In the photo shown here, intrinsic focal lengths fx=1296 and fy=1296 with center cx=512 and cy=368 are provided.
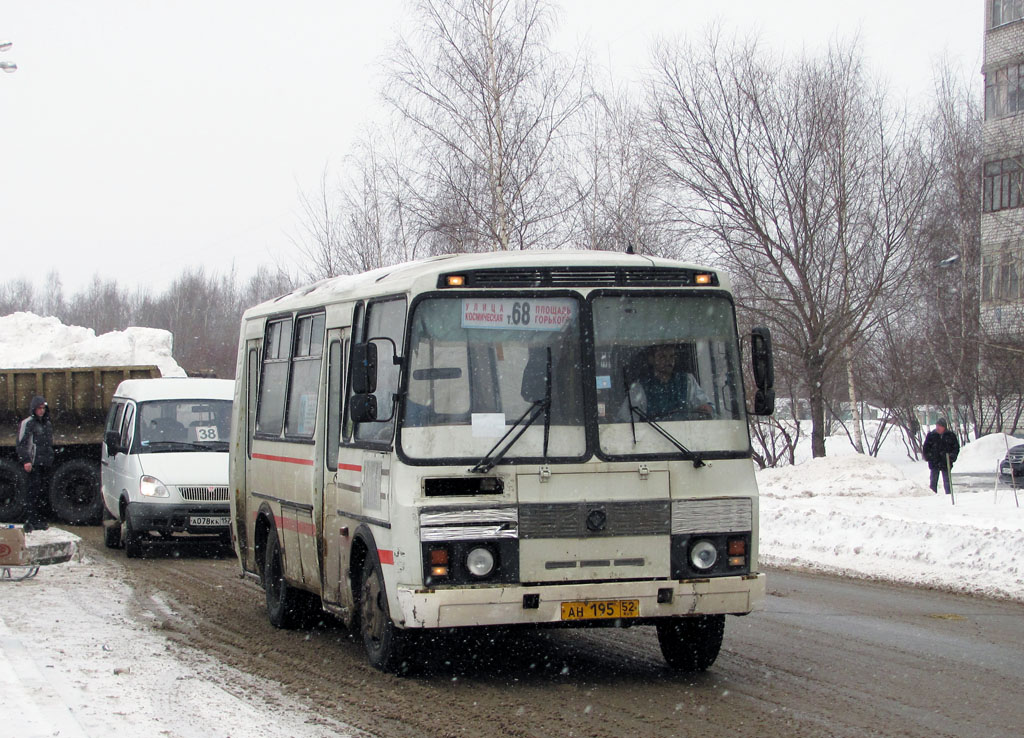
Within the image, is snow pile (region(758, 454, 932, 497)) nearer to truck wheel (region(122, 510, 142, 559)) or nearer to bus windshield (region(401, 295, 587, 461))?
truck wheel (region(122, 510, 142, 559))

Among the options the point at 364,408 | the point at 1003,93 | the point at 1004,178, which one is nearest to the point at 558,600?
the point at 364,408

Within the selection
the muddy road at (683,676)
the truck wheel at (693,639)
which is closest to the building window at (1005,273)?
the muddy road at (683,676)

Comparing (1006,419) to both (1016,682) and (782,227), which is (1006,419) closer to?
(782,227)

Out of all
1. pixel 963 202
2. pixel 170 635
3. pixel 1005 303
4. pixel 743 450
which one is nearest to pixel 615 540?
pixel 743 450

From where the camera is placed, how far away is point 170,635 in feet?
32.5

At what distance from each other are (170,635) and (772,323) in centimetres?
2135

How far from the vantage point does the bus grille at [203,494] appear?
16.2m

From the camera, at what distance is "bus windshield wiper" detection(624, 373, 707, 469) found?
7.69 meters

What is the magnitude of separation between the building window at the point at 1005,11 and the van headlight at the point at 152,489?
112 ft

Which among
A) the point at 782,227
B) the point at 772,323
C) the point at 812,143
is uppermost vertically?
the point at 812,143

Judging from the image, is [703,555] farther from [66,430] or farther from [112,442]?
[66,430]

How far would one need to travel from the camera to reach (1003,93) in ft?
128

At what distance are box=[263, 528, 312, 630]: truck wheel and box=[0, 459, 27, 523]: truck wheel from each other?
12485 mm

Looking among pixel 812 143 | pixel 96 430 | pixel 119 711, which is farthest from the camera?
pixel 812 143
